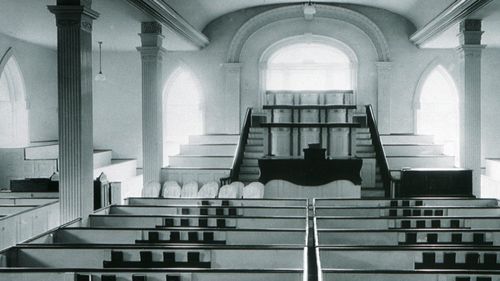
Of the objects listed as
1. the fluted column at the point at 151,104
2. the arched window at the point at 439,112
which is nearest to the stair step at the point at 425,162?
the arched window at the point at 439,112

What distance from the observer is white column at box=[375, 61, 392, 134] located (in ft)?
57.4

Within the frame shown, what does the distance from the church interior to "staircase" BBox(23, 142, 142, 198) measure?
49 millimetres

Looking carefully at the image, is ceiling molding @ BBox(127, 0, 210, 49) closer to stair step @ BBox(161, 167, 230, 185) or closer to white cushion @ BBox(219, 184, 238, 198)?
stair step @ BBox(161, 167, 230, 185)

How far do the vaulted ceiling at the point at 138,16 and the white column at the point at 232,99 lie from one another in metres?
1.46

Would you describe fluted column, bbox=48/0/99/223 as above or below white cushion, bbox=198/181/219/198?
above

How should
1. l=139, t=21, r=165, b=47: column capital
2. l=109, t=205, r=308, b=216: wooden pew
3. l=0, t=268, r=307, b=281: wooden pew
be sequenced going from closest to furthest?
l=0, t=268, r=307, b=281: wooden pew
l=109, t=205, r=308, b=216: wooden pew
l=139, t=21, r=165, b=47: column capital

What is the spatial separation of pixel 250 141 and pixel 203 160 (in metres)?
1.28

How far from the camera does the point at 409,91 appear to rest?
17.6 meters

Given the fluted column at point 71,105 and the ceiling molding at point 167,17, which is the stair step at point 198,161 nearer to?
the ceiling molding at point 167,17

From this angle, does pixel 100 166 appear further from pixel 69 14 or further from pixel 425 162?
pixel 69 14

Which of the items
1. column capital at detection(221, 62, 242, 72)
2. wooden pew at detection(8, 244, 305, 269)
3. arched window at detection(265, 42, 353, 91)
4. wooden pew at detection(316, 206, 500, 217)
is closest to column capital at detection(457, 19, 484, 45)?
wooden pew at detection(316, 206, 500, 217)

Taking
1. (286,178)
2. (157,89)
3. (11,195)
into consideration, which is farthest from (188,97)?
(11,195)

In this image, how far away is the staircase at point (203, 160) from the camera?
43.9 feet

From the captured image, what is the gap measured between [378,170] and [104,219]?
749 cm
